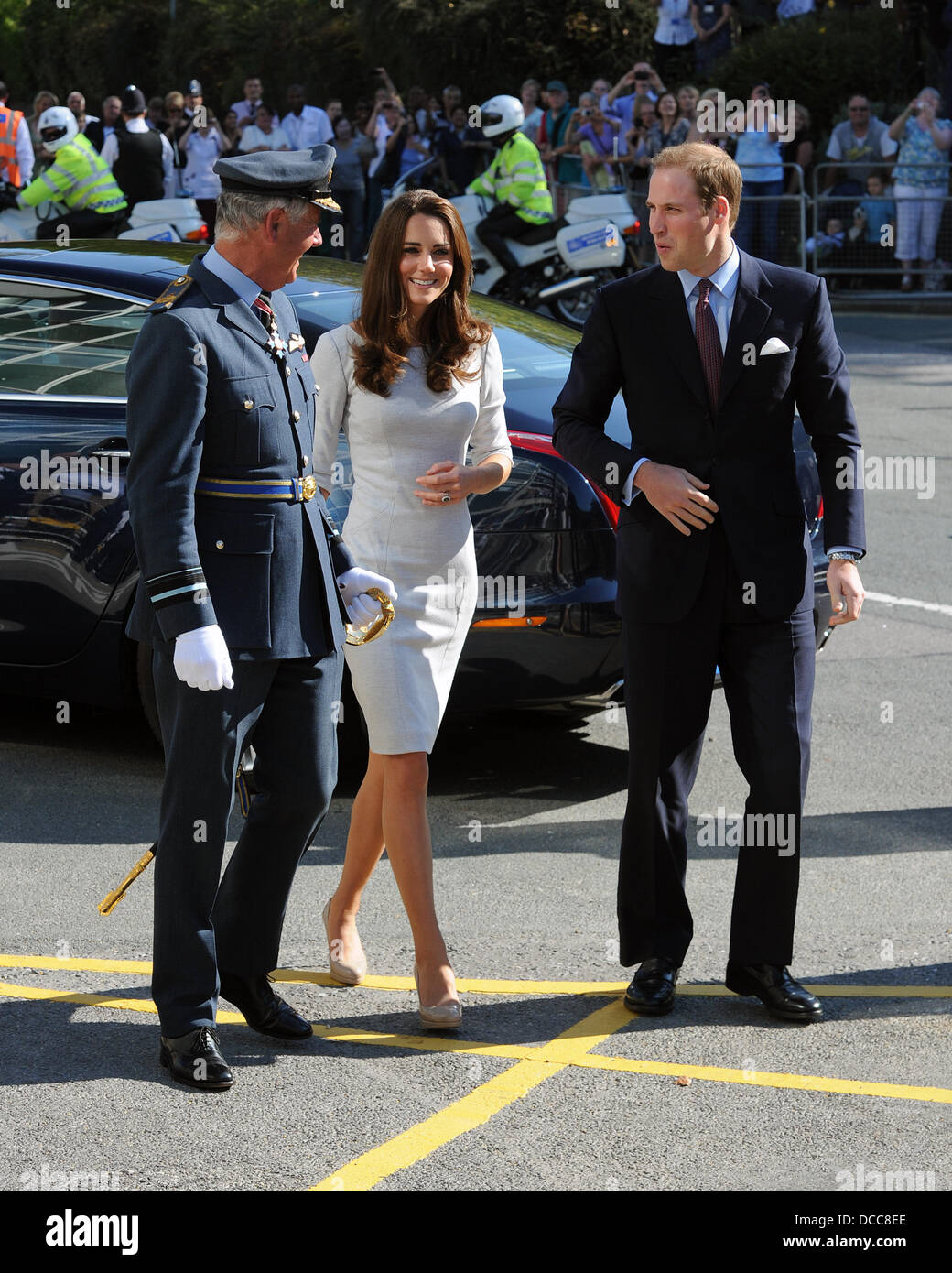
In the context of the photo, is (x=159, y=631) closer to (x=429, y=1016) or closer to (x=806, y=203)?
(x=429, y=1016)

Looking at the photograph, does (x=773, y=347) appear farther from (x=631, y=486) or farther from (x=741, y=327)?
(x=631, y=486)

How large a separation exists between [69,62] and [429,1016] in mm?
47306

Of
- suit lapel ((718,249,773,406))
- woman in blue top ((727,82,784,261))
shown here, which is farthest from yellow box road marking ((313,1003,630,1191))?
woman in blue top ((727,82,784,261))

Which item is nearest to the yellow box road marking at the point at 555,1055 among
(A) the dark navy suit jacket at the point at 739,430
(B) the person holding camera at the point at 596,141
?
(A) the dark navy suit jacket at the point at 739,430

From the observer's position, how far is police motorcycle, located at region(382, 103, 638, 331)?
51.6 feet

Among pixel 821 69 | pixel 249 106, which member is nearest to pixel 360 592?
pixel 821 69

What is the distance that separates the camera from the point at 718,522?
4.34 m

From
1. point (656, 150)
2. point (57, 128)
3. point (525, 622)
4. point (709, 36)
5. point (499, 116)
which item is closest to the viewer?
point (525, 622)

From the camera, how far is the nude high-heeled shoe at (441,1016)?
4.28m

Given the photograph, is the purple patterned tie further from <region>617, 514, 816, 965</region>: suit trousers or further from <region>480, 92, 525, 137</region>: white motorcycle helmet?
<region>480, 92, 525, 137</region>: white motorcycle helmet

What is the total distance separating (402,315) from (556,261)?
11999 millimetres

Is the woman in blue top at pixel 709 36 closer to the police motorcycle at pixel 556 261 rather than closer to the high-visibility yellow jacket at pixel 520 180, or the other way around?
the police motorcycle at pixel 556 261

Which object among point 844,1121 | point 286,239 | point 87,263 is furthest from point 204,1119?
point 87,263

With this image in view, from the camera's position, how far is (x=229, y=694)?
3912 millimetres
